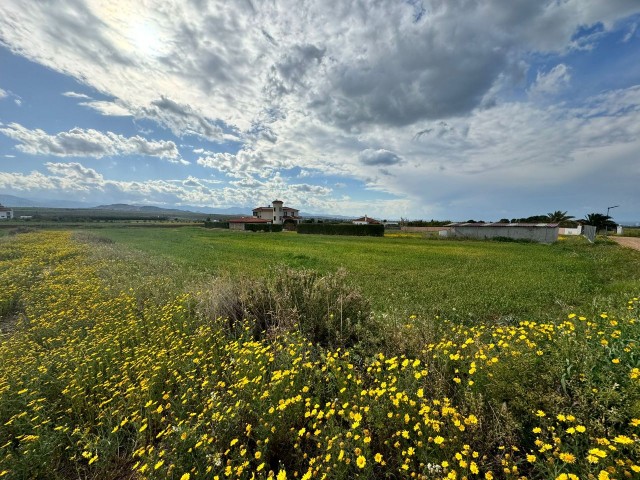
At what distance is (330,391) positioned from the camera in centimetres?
300

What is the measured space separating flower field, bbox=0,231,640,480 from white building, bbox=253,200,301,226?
72.3 m

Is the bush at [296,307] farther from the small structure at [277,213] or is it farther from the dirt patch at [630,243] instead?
the small structure at [277,213]

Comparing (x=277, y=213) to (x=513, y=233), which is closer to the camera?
(x=513, y=233)

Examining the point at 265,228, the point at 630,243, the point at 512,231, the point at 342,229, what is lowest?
the point at 265,228

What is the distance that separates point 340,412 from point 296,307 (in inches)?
104

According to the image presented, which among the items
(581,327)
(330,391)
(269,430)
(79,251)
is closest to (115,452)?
(269,430)

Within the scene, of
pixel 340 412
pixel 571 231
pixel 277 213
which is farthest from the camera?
pixel 277 213

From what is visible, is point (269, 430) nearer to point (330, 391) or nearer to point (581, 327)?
point (330, 391)

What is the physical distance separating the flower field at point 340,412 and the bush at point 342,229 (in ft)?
152

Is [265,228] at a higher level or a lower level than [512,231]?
lower

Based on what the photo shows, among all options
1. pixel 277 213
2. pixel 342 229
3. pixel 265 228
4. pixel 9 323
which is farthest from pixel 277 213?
Result: pixel 9 323

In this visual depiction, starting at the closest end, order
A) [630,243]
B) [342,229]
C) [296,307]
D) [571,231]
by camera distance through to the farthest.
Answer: [296,307] → [630,243] → [571,231] → [342,229]

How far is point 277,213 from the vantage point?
263ft

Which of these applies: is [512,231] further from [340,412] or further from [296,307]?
[340,412]
